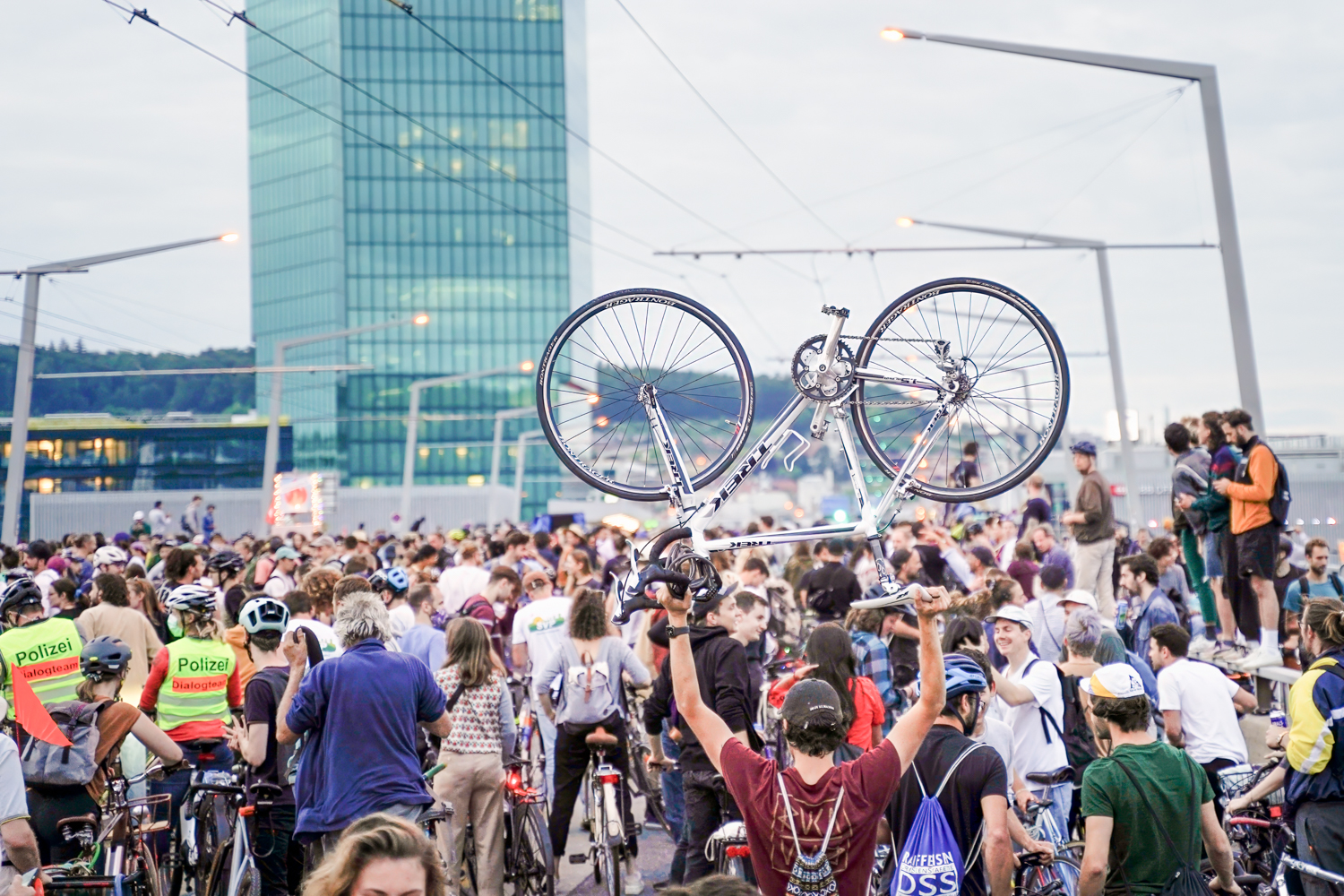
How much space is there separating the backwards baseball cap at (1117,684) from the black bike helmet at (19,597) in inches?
256

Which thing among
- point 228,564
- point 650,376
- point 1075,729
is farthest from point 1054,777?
point 228,564

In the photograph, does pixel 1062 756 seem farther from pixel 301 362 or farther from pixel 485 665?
pixel 301 362

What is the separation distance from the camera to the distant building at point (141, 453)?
6194cm

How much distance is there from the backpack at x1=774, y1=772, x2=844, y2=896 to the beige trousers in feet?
13.9

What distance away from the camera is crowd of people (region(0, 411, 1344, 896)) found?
A: 15.6 ft

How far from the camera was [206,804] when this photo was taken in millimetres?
8328

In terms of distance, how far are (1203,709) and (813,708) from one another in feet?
13.9

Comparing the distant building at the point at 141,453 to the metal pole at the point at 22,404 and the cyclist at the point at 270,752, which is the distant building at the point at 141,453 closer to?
the metal pole at the point at 22,404

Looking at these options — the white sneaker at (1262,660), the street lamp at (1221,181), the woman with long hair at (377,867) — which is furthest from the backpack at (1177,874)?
the street lamp at (1221,181)

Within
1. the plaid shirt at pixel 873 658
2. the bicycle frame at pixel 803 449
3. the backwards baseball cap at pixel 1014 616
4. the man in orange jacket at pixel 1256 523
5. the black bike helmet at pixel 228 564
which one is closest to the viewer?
the bicycle frame at pixel 803 449

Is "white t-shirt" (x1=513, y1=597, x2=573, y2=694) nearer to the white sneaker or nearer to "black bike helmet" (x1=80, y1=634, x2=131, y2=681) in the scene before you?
"black bike helmet" (x1=80, y1=634, x2=131, y2=681)

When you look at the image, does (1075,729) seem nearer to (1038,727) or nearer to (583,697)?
(1038,727)

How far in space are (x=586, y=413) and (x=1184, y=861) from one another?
9.76 ft

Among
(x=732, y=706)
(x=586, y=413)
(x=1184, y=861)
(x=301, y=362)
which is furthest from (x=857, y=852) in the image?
(x=301, y=362)
